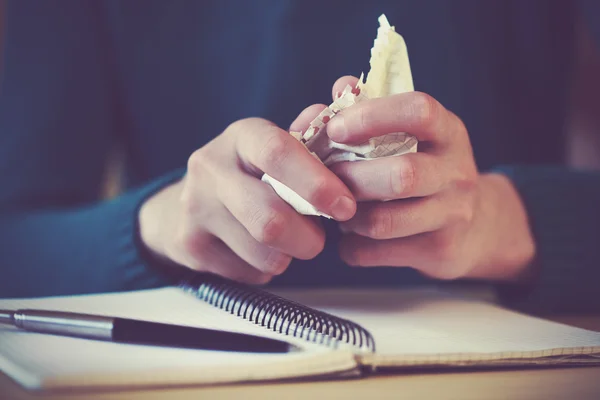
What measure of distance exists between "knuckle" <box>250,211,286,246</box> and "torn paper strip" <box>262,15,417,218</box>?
0.02m

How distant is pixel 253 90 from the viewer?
2.80 feet

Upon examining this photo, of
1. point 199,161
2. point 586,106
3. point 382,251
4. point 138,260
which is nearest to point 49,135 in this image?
point 138,260

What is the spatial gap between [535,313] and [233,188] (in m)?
0.33

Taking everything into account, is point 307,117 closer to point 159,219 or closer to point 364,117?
point 364,117

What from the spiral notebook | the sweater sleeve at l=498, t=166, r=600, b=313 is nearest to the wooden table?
the spiral notebook

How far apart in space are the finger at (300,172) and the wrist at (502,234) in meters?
0.18

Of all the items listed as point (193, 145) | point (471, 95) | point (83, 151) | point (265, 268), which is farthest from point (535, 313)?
point (83, 151)

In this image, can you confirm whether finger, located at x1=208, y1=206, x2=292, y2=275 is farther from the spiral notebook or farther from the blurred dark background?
the blurred dark background

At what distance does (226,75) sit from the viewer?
0.86m

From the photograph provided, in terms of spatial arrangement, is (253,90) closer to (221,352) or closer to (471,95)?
(471,95)

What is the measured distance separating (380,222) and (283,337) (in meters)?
0.11

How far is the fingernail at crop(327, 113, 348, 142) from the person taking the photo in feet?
1.20

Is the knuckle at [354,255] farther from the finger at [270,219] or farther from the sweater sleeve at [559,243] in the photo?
the sweater sleeve at [559,243]

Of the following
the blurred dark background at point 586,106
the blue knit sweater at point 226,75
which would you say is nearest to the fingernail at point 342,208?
the blue knit sweater at point 226,75
